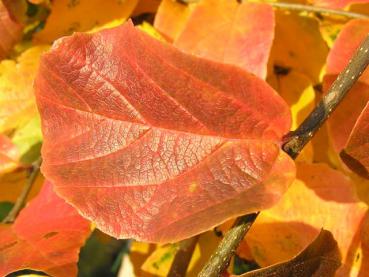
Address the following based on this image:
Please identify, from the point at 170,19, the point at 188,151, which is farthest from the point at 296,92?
the point at 188,151

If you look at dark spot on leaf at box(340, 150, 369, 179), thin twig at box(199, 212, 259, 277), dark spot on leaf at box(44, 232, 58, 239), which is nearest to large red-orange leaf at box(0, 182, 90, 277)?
dark spot on leaf at box(44, 232, 58, 239)

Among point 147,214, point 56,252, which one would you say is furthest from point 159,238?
point 56,252

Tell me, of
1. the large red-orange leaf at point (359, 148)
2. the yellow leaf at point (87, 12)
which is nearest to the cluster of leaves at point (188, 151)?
the large red-orange leaf at point (359, 148)

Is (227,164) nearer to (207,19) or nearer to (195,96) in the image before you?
(195,96)

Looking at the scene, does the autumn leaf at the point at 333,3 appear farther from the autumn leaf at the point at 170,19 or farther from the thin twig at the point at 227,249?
the thin twig at the point at 227,249

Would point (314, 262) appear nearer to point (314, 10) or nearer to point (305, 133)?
point (305, 133)
